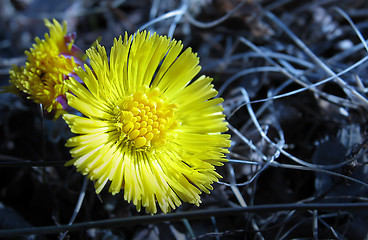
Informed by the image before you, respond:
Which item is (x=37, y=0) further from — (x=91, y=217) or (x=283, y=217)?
(x=283, y=217)

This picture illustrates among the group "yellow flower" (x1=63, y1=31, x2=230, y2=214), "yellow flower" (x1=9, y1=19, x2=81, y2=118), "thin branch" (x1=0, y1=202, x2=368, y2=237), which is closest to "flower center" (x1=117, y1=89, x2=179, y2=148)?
"yellow flower" (x1=63, y1=31, x2=230, y2=214)

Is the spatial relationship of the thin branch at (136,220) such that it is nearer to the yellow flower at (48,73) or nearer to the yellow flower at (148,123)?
the yellow flower at (148,123)

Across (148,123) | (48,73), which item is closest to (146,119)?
(148,123)

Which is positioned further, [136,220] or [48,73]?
[48,73]

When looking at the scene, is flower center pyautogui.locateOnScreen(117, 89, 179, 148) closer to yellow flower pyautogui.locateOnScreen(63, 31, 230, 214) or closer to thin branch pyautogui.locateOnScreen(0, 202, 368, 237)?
yellow flower pyautogui.locateOnScreen(63, 31, 230, 214)

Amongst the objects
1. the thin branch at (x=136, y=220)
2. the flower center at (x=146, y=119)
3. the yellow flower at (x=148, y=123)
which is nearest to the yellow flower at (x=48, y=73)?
the yellow flower at (x=148, y=123)

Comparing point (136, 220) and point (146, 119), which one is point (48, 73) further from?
point (136, 220)
